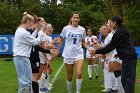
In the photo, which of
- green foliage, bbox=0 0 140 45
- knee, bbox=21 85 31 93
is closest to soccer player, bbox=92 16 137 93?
knee, bbox=21 85 31 93

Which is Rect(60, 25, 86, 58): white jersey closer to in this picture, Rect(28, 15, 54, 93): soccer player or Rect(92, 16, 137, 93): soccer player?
Rect(28, 15, 54, 93): soccer player

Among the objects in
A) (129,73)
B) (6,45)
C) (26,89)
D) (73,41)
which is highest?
(73,41)

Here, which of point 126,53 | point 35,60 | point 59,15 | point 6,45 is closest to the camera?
point 126,53

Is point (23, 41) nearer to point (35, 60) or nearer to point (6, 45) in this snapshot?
point (35, 60)

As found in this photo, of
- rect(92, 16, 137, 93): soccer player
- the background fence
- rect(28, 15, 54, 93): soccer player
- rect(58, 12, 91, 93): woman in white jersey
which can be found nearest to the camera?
rect(92, 16, 137, 93): soccer player

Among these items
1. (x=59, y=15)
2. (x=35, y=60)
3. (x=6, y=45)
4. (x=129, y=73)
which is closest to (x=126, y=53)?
(x=129, y=73)

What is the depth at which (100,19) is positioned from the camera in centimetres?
3541

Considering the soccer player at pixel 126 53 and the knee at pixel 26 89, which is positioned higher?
the soccer player at pixel 126 53

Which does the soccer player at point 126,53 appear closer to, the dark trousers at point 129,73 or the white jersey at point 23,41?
the dark trousers at point 129,73

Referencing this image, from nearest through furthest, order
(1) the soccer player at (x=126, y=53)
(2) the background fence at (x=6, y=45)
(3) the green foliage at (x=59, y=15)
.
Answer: (1) the soccer player at (x=126, y=53), (2) the background fence at (x=6, y=45), (3) the green foliage at (x=59, y=15)

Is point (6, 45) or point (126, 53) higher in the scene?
point (6, 45)

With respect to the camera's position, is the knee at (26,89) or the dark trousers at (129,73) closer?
the knee at (26,89)

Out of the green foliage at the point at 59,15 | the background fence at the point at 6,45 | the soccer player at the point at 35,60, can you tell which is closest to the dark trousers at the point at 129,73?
the soccer player at the point at 35,60

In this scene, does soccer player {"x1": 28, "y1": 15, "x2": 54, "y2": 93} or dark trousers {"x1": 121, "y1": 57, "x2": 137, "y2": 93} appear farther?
soccer player {"x1": 28, "y1": 15, "x2": 54, "y2": 93}
